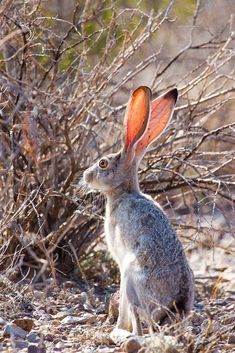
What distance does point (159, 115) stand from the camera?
601 centimetres

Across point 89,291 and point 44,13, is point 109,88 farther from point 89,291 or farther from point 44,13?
point 89,291

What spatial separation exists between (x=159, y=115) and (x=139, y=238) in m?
0.93

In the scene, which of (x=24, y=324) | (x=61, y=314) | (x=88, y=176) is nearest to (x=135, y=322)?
→ (x=24, y=324)

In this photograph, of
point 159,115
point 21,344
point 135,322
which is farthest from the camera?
point 159,115

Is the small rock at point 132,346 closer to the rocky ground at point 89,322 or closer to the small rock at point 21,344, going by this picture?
the rocky ground at point 89,322

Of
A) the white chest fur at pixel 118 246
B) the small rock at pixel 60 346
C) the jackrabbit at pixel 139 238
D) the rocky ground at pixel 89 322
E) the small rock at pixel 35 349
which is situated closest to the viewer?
the rocky ground at pixel 89 322

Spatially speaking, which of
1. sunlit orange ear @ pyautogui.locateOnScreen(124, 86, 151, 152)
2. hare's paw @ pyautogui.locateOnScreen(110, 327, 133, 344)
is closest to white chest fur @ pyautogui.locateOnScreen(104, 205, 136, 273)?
hare's paw @ pyautogui.locateOnScreen(110, 327, 133, 344)

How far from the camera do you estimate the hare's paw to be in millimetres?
5233

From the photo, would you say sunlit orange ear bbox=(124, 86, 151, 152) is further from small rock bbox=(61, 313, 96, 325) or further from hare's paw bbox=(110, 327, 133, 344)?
hare's paw bbox=(110, 327, 133, 344)

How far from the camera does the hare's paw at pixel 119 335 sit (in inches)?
206

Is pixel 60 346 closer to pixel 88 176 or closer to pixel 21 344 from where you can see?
pixel 21 344

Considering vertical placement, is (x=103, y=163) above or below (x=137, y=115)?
below

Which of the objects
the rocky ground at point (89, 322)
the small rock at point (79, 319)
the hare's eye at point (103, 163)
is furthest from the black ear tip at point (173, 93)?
the small rock at point (79, 319)

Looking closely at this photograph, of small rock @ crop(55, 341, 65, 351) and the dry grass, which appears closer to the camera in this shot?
small rock @ crop(55, 341, 65, 351)
